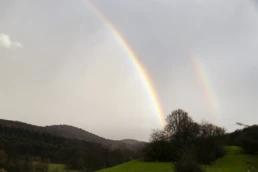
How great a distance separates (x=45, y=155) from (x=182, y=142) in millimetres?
113307

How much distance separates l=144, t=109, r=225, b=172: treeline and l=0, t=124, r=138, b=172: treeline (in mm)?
53217

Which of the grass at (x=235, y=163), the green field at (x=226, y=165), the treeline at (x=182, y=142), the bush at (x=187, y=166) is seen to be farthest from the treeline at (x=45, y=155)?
the bush at (x=187, y=166)

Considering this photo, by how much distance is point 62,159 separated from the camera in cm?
15675

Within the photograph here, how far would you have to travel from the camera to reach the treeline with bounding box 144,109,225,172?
60.8 m

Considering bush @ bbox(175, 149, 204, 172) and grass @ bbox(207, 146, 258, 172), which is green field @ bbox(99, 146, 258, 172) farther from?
bush @ bbox(175, 149, 204, 172)

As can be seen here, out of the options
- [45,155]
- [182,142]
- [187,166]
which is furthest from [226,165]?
[45,155]

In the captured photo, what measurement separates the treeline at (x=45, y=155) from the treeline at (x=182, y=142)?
53217mm

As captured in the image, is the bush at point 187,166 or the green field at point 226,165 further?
the green field at point 226,165

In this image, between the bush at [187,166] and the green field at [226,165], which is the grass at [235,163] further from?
the bush at [187,166]

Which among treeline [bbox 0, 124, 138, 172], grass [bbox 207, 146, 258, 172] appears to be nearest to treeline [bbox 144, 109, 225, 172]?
grass [bbox 207, 146, 258, 172]

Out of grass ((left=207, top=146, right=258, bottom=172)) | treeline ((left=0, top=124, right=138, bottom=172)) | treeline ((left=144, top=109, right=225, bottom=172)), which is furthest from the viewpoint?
treeline ((left=0, top=124, right=138, bottom=172))

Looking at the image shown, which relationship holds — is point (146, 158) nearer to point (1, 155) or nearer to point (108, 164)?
point (108, 164)

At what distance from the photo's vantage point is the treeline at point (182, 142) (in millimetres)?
60812

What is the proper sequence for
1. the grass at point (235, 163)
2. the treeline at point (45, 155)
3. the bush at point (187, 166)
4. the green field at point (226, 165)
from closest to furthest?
the bush at point (187, 166) → the grass at point (235, 163) → the green field at point (226, 165) → the treeline at point (45, 155)
